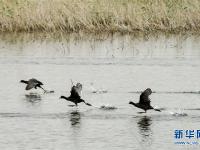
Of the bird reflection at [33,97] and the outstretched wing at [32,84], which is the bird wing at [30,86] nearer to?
the outstretched wing at [32,84]

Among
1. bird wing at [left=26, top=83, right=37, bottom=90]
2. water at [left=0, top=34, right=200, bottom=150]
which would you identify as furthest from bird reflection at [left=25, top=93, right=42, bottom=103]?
bird wing at [left=26, top=83, right=37, bottom=90]

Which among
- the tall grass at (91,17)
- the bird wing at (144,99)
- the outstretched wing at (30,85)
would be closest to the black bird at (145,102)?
the bird wing at (144,99)

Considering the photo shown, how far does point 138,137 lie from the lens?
1773 centimetres

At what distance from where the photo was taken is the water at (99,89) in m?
17.7

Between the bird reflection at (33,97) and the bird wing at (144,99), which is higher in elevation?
the bird wing at (144,99)

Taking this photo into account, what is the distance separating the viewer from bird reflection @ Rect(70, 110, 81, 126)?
19281 mm

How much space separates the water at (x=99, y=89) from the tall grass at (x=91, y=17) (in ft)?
1.62

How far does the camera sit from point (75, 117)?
20094 millimetres

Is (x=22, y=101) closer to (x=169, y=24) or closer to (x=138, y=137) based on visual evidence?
(x=138, y=137)

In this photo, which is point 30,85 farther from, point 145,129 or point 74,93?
point 145,129

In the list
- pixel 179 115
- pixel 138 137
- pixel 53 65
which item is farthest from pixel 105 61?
pixel 138 137

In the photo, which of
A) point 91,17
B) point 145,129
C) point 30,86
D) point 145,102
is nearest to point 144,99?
point 145,102

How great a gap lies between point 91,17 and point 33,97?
1515 centimetres

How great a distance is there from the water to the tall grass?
0.49 m
